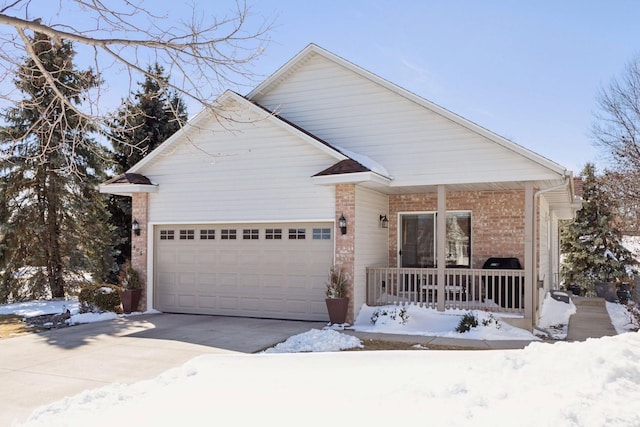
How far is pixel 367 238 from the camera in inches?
471

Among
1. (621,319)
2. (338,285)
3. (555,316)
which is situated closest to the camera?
(338,285)

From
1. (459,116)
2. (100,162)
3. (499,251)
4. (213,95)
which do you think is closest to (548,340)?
(499,251)

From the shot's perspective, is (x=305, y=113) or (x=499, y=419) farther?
(x=305, y=113)

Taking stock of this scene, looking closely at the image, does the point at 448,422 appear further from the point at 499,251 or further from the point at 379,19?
the point at 499,251

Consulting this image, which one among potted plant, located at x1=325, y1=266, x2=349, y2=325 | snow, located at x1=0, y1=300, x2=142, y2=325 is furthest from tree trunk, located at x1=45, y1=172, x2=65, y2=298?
potted plant, located at x1=325, y1=266, x2=349, y2=325

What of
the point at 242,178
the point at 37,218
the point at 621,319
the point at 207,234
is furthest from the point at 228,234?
the point at 621,319

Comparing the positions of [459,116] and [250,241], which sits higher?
[459,116]

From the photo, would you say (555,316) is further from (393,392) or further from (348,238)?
(393,392)

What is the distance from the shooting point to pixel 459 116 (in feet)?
36.2

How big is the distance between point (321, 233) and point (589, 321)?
24.2ft

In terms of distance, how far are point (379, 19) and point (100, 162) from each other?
490 inches

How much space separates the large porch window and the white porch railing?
62 cm

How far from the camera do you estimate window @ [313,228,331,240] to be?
1170 cm

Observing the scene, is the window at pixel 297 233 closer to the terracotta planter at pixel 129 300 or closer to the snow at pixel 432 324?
the snow at pixel 432 324
